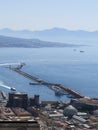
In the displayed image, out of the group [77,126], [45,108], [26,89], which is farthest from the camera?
[26,89]

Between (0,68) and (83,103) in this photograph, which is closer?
(83,103)

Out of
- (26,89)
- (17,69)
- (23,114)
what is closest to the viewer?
(23,114)

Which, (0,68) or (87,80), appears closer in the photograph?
(87,80)

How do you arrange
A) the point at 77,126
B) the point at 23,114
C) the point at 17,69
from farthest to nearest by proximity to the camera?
1. the point at 17,69
2. the point at 23,114
3. the point at 77,126

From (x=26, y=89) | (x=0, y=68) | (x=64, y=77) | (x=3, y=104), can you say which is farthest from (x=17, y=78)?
(x=3, y=104)

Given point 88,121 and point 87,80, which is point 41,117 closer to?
point 88,121

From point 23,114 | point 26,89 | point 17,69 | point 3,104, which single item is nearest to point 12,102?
point 3,104

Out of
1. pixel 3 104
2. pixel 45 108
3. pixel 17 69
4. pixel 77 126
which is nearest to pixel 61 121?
pixel 77 126

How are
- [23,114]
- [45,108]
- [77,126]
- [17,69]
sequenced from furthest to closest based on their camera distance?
[17,69]
[45,108]
[23,114]
[77,126]

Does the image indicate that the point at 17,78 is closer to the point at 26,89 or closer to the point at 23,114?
the point at 26,89
